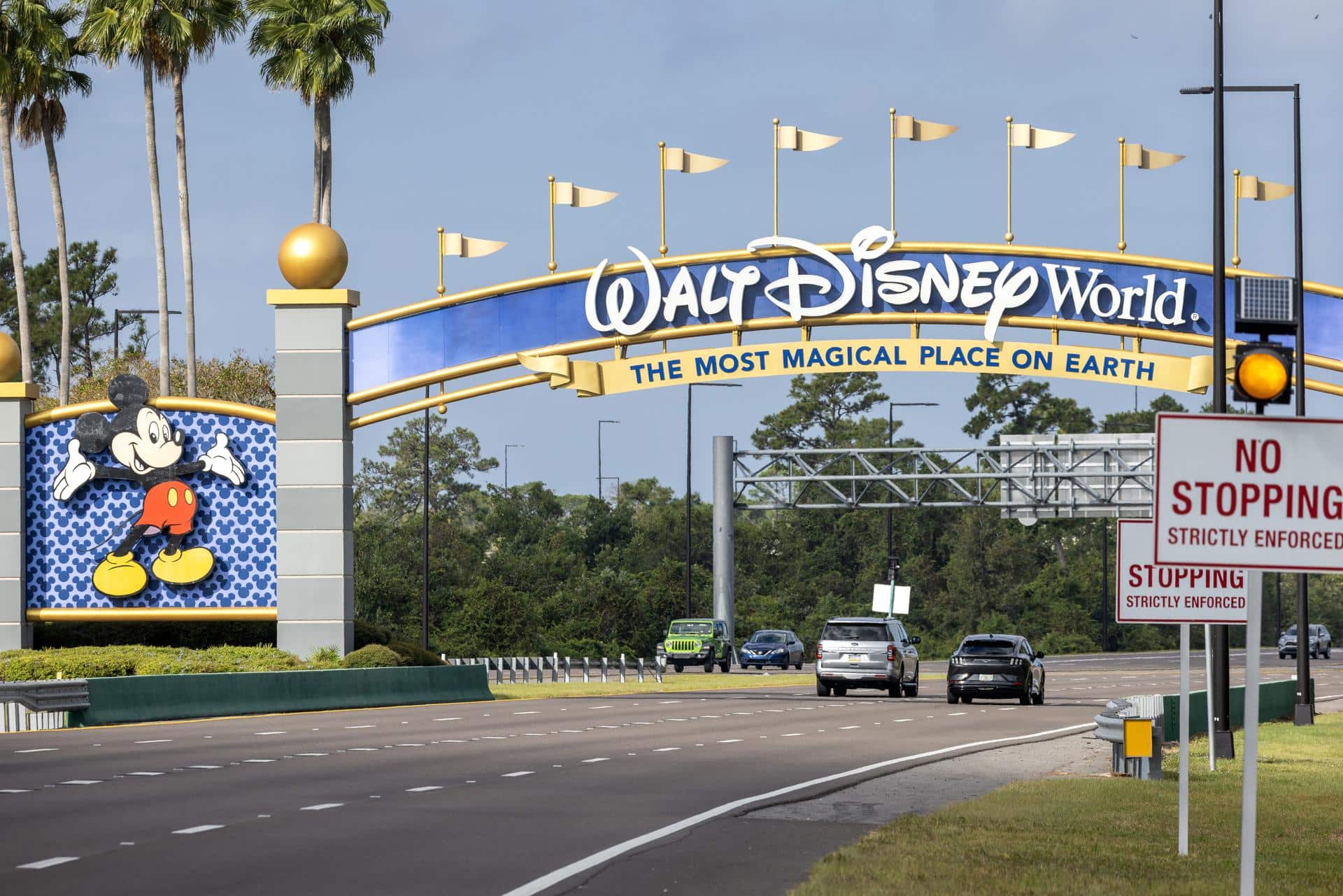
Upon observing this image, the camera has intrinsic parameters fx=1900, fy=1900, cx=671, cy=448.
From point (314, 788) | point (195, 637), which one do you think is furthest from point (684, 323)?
point (314, 788)

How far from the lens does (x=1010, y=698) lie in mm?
45062

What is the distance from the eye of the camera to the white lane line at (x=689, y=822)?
12.3 meters

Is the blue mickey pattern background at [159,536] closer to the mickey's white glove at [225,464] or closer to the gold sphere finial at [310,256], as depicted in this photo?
the mickey's white glove at [225,464]

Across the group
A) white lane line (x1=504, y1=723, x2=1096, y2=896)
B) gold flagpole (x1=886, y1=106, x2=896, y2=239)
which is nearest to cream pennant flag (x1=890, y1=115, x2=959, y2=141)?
gold flagpole (x1=886, y1=106, x2=896, y2=239)

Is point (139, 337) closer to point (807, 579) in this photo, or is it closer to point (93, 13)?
point (807, 579)

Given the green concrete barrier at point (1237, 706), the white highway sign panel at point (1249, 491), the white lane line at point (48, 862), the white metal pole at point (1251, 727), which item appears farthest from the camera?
the green concrete barrier at point (1237, 706)

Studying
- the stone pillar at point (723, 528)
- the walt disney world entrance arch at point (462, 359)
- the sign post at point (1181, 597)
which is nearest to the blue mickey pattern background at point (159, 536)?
the walt disney world entrance arch at point (462, 359)

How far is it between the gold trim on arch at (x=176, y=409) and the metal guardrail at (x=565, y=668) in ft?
39.7

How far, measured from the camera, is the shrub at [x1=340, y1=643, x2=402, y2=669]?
36.7 meters

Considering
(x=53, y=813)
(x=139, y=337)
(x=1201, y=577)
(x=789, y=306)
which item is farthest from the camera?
(x=139, y=337)

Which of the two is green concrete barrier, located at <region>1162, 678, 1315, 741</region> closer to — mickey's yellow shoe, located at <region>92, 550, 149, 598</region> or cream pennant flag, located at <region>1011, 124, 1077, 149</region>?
cream pennant flag, located at <region>1011, 124, 1077, 149</region>

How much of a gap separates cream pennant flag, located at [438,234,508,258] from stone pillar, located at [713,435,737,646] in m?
26.8

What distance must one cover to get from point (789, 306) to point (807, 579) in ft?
259

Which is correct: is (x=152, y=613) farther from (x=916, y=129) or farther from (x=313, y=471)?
(x=916, y=129)
